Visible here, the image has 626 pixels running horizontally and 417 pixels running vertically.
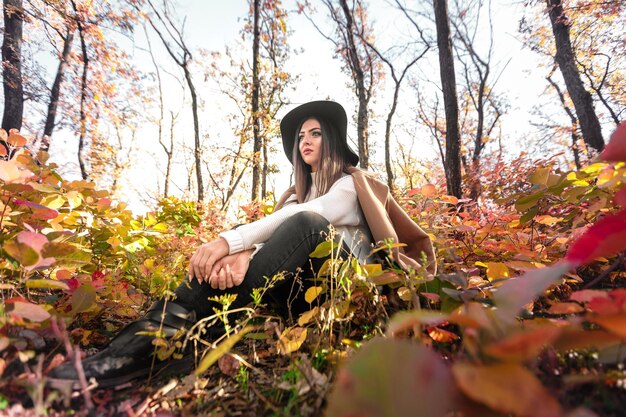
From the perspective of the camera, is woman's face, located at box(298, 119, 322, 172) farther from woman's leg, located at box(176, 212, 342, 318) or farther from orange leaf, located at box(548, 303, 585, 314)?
orange leaf, located at box(548, 303, 585, 314)

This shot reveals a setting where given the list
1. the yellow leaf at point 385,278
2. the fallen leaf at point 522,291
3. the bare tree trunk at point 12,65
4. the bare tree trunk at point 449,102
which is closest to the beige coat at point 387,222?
the yellow leaf at point 385,278

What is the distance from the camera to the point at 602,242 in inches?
17.3

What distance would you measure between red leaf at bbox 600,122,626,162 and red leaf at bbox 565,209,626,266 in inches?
3.4

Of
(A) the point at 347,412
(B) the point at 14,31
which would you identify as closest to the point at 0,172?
(A) the point at 347,412

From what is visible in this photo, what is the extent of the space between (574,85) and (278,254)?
6390mm

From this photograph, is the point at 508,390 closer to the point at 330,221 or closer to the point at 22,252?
the point at 22,252

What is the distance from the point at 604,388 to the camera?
53 cm

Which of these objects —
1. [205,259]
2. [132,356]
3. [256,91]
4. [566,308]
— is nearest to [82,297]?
[132,356]

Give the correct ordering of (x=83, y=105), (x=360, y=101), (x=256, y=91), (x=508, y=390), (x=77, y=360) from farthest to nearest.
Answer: (x=83, y=105) < (x=256, y=91) < (x=360, y=101) < (x=77, y=360) < (x=508, y=390)

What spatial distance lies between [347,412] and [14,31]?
881cm

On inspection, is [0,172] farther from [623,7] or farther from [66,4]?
[66,4]

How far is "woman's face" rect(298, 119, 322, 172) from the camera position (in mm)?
2002

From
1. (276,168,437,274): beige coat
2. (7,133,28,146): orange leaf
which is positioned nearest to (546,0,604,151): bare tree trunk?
(276,168,437,274): beige coat

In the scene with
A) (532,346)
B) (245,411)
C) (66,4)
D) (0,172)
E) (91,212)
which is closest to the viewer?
(532,346)
